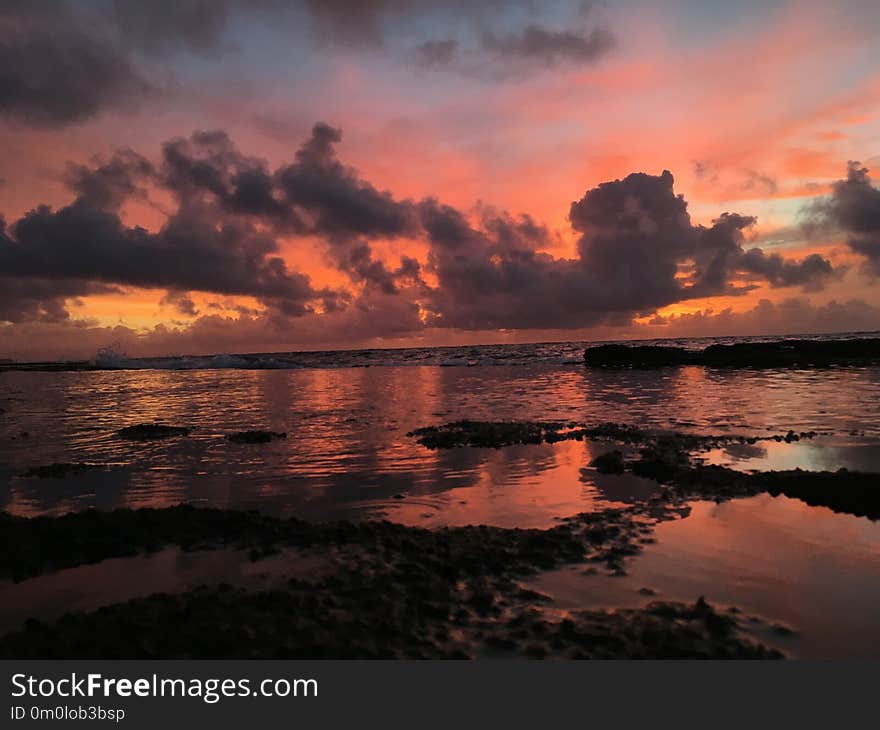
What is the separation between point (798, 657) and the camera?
5.57 m

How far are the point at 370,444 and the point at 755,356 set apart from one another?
51750 mm

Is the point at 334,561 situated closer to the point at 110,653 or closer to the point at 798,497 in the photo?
the point at 110,653

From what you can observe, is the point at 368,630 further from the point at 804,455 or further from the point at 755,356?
the point at 755,356

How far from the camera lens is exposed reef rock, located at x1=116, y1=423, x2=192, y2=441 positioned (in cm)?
2128

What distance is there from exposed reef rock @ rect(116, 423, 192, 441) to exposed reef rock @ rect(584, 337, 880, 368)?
165ft

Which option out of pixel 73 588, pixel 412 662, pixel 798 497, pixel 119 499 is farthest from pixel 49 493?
pixel 798 497

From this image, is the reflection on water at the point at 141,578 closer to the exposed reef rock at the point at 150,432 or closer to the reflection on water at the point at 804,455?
the reflection on water at the point at 804,455

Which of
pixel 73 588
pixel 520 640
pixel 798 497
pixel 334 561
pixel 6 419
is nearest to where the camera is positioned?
pixel 520 640

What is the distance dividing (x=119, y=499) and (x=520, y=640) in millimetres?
10545

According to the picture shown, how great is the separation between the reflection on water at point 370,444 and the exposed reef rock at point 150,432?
0.76 metres

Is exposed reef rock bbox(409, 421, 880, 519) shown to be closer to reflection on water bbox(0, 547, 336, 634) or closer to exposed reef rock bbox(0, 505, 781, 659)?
exposed reef rock bbox(0, 505, 781, 659)

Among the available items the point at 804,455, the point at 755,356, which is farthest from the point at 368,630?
the point at 755,356

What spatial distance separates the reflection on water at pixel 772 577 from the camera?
6078mm

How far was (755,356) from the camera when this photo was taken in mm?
57125
